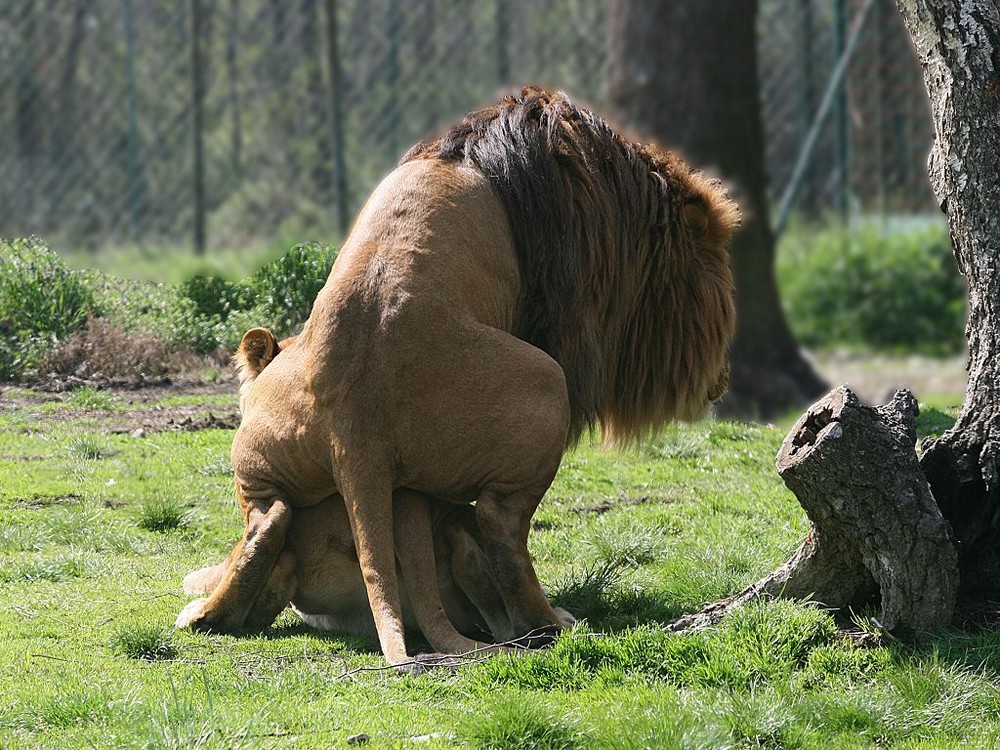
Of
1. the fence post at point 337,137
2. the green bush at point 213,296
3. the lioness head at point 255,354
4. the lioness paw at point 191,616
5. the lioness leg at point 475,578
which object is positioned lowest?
the lioness paw at point 191,616

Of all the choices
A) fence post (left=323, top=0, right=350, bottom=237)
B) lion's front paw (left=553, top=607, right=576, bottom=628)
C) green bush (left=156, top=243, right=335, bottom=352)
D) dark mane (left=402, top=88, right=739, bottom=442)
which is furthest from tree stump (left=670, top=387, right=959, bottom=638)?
fence post (left=323, top=0, right=350, bottom=237)

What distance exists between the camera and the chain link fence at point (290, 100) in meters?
14.2

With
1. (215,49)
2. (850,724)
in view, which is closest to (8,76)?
(215,49)

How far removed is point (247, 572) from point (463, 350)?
1.08 m

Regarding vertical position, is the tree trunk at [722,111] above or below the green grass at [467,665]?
above

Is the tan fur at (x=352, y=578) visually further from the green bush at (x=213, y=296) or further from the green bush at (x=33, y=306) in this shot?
the green bush at (x=213, y=296)

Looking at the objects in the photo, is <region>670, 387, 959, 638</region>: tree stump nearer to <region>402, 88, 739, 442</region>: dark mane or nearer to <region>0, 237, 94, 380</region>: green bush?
<region>402, 88, 739, 442</region>: dark mane

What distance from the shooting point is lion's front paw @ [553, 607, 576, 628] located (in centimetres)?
512

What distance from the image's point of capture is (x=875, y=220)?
15.1m

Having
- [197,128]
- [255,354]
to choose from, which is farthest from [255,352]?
[197,128]

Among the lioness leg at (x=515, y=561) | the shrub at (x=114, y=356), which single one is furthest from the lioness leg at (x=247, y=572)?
the shrub at (x=114, y=356)

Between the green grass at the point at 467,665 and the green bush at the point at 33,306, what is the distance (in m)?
0.45

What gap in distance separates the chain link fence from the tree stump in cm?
948

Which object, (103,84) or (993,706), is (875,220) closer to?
(103,84)
